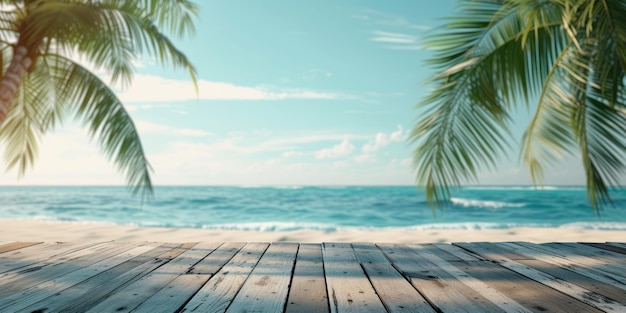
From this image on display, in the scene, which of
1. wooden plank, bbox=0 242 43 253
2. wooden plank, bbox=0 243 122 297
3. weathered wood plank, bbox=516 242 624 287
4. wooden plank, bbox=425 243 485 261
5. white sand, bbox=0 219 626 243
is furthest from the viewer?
white sand, bbox=0 219 626 243

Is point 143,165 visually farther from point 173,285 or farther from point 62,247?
point 173,285

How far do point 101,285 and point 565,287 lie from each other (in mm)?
1843

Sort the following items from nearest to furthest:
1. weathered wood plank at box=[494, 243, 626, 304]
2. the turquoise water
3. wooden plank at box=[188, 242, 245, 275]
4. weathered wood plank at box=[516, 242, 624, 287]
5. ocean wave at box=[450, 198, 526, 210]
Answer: weathered wood plank at box=[494, 243, 626, 304] → weathered wood plank at box=[516, 242, 624, 287] → wooden plank at box=[188, 242, 245, 275] → the turquoise water → ocean wave at box=[450, 198, 526, 210]

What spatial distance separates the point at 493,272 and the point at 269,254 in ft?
3.87

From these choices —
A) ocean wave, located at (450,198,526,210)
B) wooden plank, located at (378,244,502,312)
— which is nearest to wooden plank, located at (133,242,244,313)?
wooden plank, located at (378,244,502,312)

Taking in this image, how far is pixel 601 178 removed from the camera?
4.38m

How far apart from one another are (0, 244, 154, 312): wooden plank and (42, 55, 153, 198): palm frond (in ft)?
10.2

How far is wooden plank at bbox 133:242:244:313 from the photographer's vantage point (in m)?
1.66

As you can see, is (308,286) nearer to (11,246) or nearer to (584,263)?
(584,263)

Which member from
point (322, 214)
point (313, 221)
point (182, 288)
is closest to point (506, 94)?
point (182, 288)

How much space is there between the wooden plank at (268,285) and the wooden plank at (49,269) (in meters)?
0.87

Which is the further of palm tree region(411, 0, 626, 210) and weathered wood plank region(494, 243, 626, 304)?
palm tree region(411, 0, 626, 210)

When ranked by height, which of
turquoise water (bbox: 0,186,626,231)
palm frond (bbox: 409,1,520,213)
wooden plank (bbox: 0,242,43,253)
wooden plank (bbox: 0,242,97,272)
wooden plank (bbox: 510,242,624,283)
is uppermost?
palm frond (bbox: 409,1,520,213)

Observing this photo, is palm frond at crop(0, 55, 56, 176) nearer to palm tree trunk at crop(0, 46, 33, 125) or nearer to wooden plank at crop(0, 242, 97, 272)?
palm tree trunk at crop(0, 46, 33, 125)
